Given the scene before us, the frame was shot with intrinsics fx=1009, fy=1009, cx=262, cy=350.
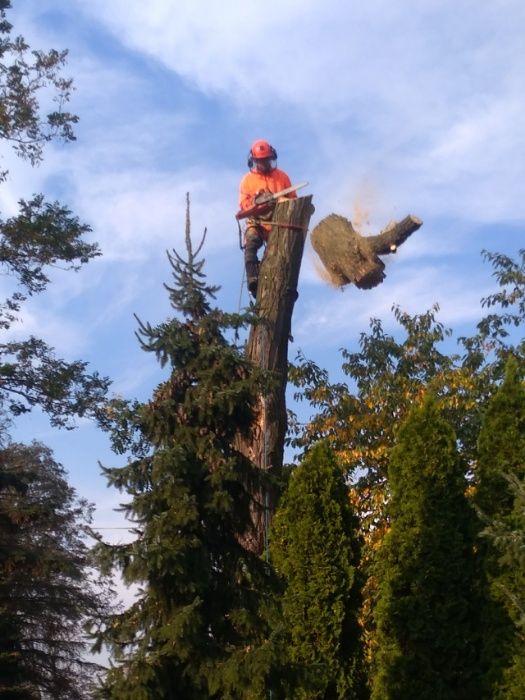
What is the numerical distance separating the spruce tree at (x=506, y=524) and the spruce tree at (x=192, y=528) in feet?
7.97

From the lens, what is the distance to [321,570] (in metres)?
11.2

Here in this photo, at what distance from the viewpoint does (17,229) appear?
15125 millimetres

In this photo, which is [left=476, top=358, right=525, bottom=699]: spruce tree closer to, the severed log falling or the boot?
the severed log falling

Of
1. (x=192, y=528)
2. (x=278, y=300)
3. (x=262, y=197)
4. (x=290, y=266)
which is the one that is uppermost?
(x=262, y=197)

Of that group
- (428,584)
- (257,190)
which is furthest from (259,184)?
(428,584)

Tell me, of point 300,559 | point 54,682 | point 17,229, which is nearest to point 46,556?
point 54,682

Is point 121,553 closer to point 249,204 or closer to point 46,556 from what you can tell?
point 249,204

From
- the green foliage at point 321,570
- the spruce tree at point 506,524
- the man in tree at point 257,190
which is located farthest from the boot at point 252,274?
the spruce tree at point 506,524

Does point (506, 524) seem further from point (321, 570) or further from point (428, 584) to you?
point (321, 570)

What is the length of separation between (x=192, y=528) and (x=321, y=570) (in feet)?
10.8

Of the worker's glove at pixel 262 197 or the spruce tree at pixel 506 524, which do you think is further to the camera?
the worker's glove at pixel 262 197

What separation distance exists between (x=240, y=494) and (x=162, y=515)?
92cm

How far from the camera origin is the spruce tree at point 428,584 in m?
10.4

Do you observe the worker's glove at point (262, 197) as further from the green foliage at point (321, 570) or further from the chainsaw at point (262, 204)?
the green foliage at point (321, 570)
